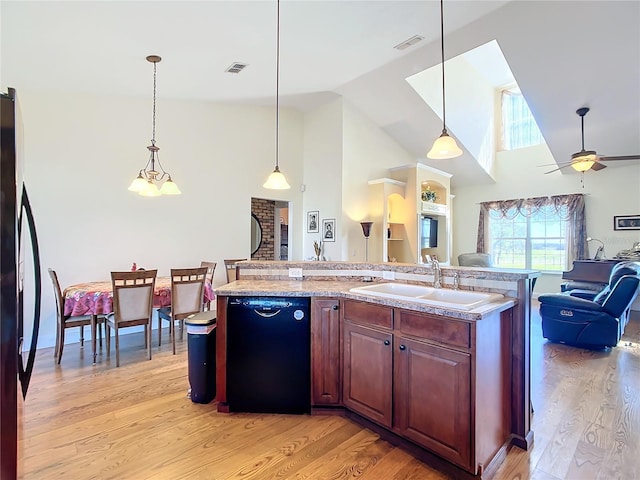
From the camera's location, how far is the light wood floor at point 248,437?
182cm

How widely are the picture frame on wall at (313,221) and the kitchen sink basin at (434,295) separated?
3.65 meters

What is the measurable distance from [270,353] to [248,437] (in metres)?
0.53

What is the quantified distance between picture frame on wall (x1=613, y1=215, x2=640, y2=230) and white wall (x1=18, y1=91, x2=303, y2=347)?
659 centimetres

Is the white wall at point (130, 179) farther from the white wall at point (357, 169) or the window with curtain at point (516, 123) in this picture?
the window with curtain at point (516, 123)

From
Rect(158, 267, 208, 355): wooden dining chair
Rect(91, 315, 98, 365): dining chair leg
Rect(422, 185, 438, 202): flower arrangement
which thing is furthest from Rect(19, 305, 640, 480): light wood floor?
Rect(422, 185, 438, 202): flower arrangement

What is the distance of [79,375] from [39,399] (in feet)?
1.65

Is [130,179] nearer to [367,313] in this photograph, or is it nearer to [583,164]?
[367,313]

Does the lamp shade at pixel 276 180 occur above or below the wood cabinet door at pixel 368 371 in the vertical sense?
above

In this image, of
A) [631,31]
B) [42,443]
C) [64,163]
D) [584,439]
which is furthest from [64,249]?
[631,31]

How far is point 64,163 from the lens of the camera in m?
4.10

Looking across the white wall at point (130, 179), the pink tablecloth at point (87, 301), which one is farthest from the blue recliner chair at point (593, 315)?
the pink tablecloth at point (87, 301)

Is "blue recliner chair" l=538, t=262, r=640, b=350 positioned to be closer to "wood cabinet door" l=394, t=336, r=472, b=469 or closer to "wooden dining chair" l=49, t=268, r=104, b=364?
"wood cabinet door" l=394, t=336, r=472, b=469

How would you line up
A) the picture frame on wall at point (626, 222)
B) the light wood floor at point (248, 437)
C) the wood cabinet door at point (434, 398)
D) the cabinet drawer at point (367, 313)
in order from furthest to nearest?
the picture frame on wall at point (626, 222)
the cabinet drawer at point (367, 313)
the light wood floor at point (248, 437)
the wood cabinet door at point (434, 398)

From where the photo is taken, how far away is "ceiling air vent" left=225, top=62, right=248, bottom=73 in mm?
4031
